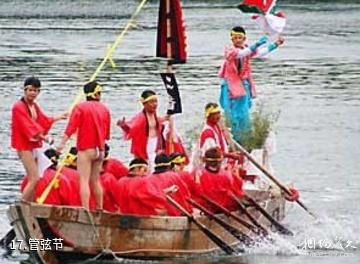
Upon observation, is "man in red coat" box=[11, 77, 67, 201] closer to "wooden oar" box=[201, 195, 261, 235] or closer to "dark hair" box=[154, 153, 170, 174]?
"dark hair" box=[154, 153, 170, 174]

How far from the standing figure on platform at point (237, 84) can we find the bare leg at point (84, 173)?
5.05 m

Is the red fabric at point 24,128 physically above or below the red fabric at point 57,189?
above

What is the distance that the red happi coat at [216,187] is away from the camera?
66.7ft

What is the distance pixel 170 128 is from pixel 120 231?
274 centimetres

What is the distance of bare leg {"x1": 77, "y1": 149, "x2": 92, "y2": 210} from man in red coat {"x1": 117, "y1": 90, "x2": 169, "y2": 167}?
1919mm

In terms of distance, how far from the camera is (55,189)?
19.3 meters

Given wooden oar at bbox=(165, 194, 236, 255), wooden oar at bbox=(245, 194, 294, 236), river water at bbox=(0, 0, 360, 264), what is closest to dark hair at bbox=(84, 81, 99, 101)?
wooden oar at bbox=(165, 194, 236, 255)

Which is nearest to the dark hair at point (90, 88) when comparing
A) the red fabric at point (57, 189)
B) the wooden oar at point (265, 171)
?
the red fabric at point (57, 189)

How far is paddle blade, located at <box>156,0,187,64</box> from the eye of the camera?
21.1 meters

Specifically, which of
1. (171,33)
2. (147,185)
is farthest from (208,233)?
(171,33)

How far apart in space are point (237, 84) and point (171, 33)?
2.95 meters

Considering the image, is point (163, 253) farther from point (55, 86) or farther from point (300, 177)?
point (55, 86)

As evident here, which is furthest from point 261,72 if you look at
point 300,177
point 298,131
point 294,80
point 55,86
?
point 300,177

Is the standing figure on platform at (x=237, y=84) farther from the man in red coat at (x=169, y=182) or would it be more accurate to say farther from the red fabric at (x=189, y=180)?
the man in red coat at (x=169, y=182)
